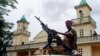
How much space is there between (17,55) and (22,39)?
546cm

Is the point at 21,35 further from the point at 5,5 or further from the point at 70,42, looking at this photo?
the point at 70,42

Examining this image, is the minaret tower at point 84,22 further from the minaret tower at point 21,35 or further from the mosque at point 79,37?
the minaret tower at point 21,35

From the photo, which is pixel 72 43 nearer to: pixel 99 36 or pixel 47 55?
pixel 47 55

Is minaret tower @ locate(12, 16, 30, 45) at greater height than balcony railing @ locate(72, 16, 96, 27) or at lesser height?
lesser

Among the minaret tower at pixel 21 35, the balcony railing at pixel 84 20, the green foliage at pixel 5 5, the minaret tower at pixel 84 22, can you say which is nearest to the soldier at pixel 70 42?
the green foliage at pixel 5 5

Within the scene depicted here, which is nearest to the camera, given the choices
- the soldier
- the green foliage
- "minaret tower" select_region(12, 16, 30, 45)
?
the soldier

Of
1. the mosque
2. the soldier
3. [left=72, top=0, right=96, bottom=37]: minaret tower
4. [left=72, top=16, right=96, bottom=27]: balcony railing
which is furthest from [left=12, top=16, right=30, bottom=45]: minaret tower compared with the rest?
the soldier

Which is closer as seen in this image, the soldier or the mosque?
the soldier

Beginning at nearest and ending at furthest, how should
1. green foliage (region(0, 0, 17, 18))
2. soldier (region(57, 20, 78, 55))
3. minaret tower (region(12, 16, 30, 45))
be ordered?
soldier (region(57, 20, 78, 55)) → green foliage (region(0, 0, 17, 18)) → minaret tower (region(12, 16, 30, 45))

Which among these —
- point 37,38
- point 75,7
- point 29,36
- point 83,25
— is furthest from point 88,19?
point 29,36

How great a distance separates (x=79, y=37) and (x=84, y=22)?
358cm

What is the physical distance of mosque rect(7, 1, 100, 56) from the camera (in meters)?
31.1

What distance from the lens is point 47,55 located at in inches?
214

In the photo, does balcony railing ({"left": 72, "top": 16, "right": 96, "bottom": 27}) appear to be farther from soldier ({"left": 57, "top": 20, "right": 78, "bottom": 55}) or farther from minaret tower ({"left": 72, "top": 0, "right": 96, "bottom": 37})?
soldier ({"left": 57, "top": 20, "right": 78, "bottom": 55})
